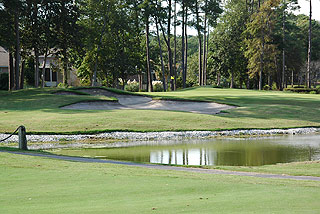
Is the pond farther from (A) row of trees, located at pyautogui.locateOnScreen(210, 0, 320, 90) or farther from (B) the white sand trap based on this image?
(A) row of trees, located at pyautogui.locateOnScreen(210, 0, 320, 90)

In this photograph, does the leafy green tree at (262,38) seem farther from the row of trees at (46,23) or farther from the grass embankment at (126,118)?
the grass embankment at (126,118)

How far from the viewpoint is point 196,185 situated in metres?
9.80

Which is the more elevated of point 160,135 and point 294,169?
point 294,169

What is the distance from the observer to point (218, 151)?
65.4 feet

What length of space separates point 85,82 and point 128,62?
10627 millimetres

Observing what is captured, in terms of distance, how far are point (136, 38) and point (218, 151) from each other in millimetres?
55027

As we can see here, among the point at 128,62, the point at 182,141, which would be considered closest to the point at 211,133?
the point at 182,141

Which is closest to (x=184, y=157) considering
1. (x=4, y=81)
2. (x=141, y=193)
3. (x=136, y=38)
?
(x=141, y=193)

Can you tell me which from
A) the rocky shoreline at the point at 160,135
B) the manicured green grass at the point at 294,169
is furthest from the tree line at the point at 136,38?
the manicured green grass at the point at 294,169

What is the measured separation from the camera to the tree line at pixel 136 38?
45625 mm

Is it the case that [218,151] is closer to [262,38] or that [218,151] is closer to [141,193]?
[141,193]

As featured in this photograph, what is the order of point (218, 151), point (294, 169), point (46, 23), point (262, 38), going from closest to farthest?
point (294, 169) → point (218, 151) → point (46, 23) → point (262, 38)

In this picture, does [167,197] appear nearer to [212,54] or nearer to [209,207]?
[209,207]

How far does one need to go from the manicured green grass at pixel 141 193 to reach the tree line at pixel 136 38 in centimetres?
3170
